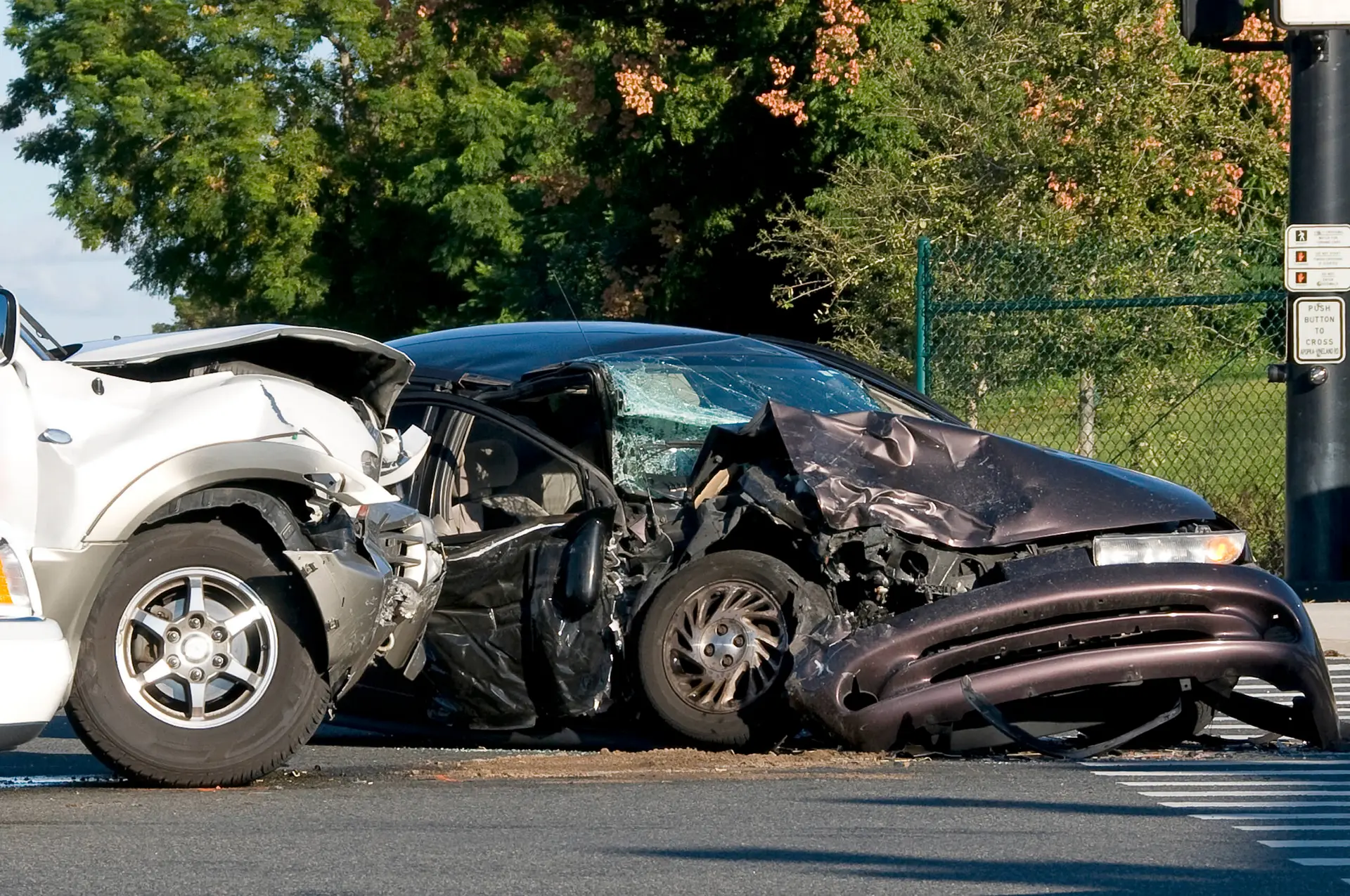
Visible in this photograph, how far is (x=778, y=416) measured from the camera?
7.36 metres

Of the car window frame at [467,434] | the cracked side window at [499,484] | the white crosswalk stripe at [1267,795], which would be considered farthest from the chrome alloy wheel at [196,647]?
the white crosswalk stripe at [1267,795]

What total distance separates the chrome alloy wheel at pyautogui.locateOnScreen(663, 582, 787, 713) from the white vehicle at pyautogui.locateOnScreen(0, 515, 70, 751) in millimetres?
2296

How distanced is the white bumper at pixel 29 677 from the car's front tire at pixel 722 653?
7.31 ft

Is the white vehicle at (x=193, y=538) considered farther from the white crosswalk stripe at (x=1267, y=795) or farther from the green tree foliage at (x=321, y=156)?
Result: the green tree foliage at (x=321, y=156)

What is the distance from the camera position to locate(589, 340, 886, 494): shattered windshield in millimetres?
7836

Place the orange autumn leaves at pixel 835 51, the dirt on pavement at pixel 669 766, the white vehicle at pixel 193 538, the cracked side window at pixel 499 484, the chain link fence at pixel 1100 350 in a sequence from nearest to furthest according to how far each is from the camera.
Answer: the white vehicle at pixel 193 538
the dirt on pavement at pixel 669 766
the cracked side window at pixel 499 484
the chain link fence at pixel 1100 350
the orange autumn leaves at pixel 835 51

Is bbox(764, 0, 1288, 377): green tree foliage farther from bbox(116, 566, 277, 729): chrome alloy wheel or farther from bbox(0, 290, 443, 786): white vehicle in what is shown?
bbox(116, 566, 277, 729): chrome alloy wheel

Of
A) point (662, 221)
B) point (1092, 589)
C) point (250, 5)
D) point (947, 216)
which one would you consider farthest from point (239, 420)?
point (250, 5)

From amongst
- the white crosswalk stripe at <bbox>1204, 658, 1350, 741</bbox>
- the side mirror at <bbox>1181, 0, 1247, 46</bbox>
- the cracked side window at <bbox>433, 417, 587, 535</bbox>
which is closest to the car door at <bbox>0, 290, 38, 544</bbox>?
the cracked side window at <bbox>433, 417, 587, 535</bbox>

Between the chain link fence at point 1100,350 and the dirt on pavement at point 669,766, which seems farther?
the chain link fence at point 1100,350

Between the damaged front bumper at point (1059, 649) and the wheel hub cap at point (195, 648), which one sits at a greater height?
the wheel hub cap at point (195, 648)

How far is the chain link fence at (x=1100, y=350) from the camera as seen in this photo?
42.4 ft

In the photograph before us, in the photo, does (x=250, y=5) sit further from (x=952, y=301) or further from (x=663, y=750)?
(x=663, y=750)

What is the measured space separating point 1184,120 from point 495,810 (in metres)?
14.6
